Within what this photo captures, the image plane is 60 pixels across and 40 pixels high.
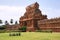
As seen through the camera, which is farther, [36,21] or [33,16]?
[33,16]

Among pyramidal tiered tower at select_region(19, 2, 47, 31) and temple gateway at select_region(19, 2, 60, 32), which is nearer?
temple gateway at select_region(19, 2, 60, 32)

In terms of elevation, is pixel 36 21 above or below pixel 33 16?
below

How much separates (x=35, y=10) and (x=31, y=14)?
2.15 meters

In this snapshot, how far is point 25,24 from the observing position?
64.9 m

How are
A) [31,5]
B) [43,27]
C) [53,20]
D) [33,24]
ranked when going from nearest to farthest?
[53,20] < [43,27] < [33,24] < [31,5]

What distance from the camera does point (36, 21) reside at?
57.2m

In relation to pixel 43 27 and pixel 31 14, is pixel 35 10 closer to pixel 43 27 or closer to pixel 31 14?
pixel 31 14

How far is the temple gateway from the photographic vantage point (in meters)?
46.9

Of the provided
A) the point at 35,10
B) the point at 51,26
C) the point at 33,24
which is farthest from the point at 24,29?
the point at 51,26

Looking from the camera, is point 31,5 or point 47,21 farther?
point 31,5

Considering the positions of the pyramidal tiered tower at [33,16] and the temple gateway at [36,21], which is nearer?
the temple gateway at [36,21]

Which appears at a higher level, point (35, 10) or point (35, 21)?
point (35, 10)

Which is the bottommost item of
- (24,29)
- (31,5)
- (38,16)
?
(24,29)

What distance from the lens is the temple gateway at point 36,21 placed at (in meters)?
46.9
